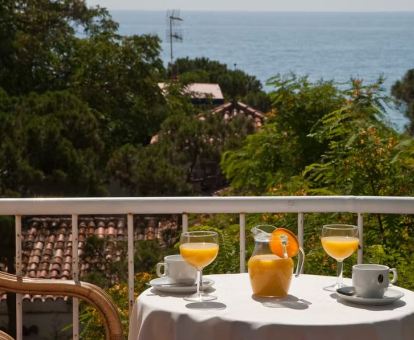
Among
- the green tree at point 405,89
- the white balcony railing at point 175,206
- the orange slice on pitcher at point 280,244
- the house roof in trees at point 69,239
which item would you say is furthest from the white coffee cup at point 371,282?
the green tree at point 405,89

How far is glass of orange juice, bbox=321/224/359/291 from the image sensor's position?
233cm

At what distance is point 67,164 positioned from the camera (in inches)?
601

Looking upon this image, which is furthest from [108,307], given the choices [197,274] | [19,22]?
[19,22]

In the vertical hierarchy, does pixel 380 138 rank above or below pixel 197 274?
above

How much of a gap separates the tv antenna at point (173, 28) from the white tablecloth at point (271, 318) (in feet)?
128

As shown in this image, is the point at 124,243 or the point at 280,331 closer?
the point at 280,331

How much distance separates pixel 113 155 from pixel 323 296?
53.2 feet

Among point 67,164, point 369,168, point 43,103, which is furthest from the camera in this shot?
point 43,103

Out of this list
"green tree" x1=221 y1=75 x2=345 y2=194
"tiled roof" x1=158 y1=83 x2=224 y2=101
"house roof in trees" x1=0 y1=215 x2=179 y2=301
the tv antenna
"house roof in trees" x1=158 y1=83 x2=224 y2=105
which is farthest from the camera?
the tv antenna

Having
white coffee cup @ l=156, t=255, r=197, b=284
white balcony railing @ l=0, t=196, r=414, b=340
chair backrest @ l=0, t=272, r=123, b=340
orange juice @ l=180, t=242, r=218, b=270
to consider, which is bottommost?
chair backrest @ l=0, t=272, r=123, b=340

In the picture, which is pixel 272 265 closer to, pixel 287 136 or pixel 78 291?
pixel 78 291

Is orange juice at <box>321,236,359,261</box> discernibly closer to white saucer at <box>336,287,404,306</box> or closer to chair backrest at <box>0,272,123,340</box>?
white saucer at <box>336,287,404,306</box>

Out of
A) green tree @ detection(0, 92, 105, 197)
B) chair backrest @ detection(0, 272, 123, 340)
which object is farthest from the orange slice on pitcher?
green tree @ detection(0, 92, 105, 197)

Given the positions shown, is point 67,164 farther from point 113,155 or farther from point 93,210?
point 93,210
